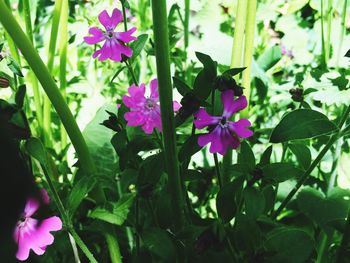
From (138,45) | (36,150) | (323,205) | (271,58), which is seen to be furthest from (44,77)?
(271,58)

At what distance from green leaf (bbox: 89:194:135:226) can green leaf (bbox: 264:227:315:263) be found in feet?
0.65

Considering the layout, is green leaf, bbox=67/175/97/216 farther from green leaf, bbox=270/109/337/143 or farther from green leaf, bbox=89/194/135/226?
green leaf, bbox=270/109/337/143

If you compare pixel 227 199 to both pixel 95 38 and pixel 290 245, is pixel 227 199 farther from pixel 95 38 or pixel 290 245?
pixel 95 38

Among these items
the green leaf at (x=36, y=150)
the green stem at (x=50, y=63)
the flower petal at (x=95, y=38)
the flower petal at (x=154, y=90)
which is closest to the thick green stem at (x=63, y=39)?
the green stem at (x=50, y=63)

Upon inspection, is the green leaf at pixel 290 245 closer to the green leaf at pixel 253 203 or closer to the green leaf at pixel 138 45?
the green leaf at pixel 253 203

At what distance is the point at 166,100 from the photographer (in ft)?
1.71

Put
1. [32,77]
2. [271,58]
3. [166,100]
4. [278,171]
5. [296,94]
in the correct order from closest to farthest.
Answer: [166,100]
[278,171]
[296,94]
[32,77]
[271,58]

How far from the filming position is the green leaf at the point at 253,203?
585 mm

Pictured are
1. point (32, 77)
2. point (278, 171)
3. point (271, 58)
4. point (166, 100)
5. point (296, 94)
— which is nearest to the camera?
point (166, 100)

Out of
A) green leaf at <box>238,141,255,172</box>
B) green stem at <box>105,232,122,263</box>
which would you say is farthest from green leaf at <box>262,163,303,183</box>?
green stem at <box>105,232,122,263</box>

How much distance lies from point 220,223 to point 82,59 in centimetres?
102

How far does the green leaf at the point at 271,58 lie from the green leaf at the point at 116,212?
64cm

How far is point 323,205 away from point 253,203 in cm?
25

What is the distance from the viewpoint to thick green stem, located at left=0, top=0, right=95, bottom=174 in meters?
0.51
